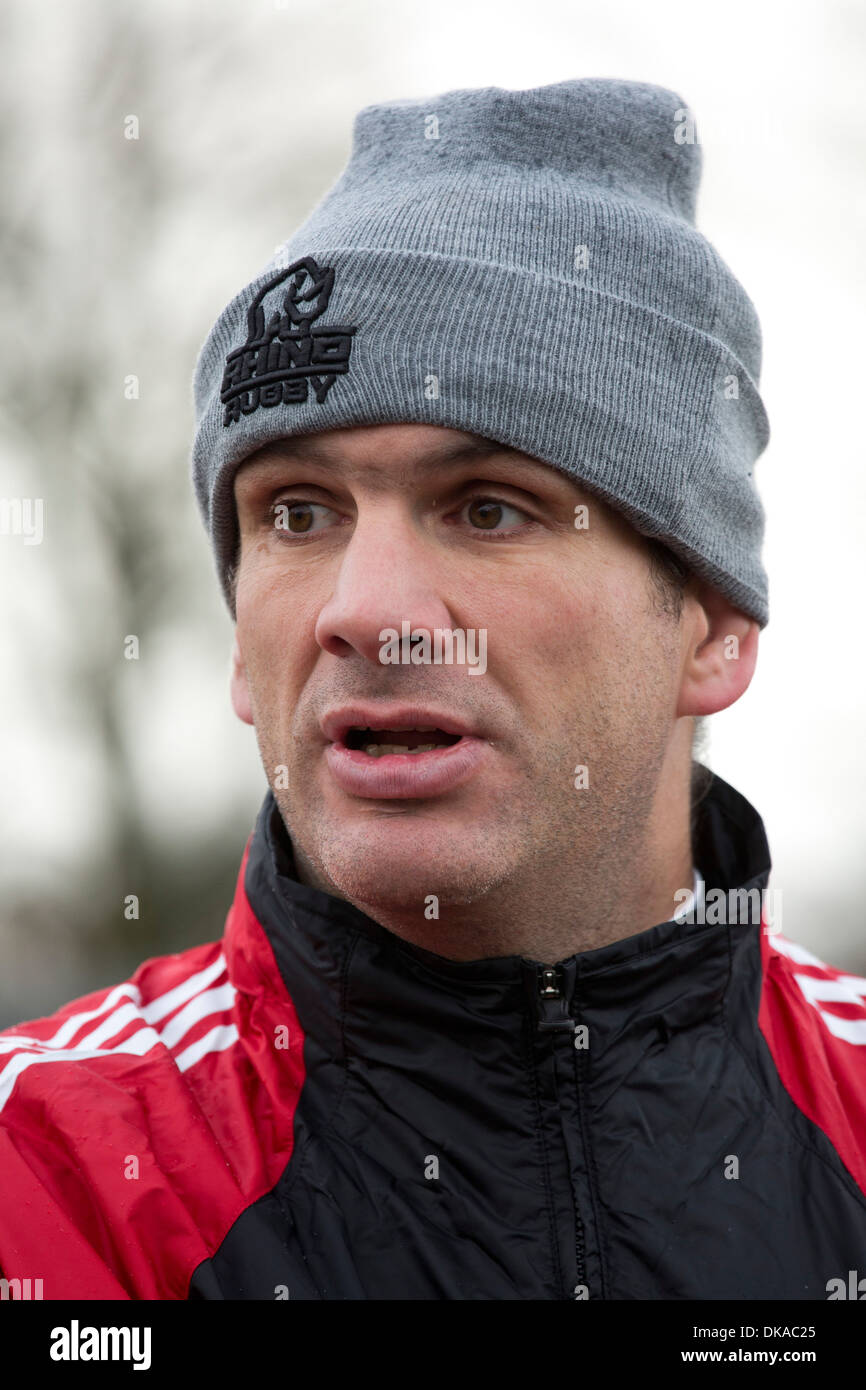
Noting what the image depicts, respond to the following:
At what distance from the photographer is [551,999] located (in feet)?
7.36

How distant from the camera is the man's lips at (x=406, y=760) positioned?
2230 millimetres

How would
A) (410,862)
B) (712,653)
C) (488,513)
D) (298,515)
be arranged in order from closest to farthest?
1. (410,862)
2. (488,513)
3. (298,515)
4. (712,653)

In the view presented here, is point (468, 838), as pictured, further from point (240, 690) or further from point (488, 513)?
point (240, 690)

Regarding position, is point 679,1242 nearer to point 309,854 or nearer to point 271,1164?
point 271,1164

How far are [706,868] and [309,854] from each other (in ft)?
3.36

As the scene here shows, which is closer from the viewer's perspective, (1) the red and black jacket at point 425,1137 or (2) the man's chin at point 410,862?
(1) the red and black jacket at point 425,1137

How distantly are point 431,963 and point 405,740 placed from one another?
0.38m

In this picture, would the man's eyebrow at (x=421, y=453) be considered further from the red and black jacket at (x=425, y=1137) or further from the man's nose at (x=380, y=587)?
the red and black jacket at (x=425, y=1137)

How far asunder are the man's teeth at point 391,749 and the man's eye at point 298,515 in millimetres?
436

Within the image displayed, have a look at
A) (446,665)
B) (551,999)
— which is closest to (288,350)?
(446,665)

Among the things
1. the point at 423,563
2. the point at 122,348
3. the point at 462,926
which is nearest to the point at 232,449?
the point at 423,563

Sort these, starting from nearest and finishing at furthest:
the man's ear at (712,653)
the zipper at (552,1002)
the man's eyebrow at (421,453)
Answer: the zipper at (552,1002) < the man's eyebrow at (421,453) < the man's ear at (712,653)

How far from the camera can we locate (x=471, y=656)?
2.28 m

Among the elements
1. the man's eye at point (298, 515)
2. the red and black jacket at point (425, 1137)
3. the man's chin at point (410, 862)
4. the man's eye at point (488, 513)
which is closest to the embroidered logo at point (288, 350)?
the man's eye at point (298, 515)
